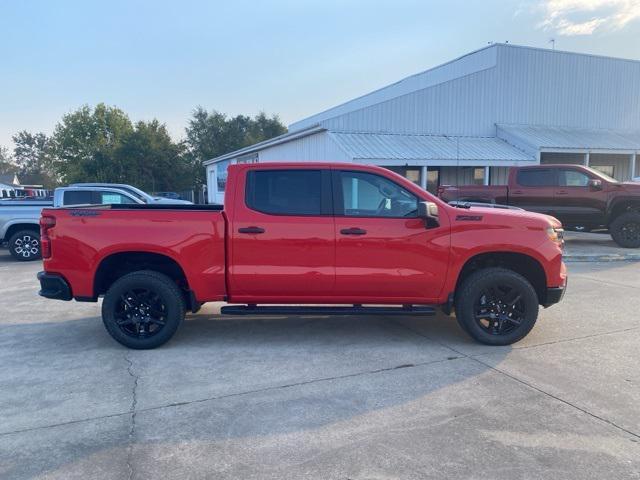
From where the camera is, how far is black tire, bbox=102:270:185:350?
4973mm

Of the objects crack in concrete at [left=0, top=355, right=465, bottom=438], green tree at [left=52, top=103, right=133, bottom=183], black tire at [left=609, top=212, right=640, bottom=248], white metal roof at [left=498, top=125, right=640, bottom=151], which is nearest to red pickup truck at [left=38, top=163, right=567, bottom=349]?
crack in concrete at [left=0, top=355, right=465, bottom=438]

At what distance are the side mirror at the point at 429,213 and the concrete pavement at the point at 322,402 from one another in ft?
4.46

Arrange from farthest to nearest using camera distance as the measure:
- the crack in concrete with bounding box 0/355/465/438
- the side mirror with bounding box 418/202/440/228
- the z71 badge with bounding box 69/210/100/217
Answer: the z71 badge with bounding box 69/210/100/217, the side mirror with bounding box 418/202/440/228, the crack in concrete with bounding box 0/355/465/438

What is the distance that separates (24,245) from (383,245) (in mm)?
10256

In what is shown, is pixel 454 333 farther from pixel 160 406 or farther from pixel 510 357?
pixel 160 406

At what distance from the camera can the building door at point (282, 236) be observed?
16.2ft

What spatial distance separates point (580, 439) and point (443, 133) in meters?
18.6

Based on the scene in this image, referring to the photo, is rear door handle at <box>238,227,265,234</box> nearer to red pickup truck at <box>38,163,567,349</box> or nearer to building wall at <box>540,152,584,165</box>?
red pickup truck at <box>38,163,567,349</box>

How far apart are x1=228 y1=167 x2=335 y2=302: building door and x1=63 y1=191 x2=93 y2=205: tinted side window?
363 inches

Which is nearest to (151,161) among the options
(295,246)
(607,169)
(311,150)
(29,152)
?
(311,150)

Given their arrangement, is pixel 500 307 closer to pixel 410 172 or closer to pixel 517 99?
pixel 410 172

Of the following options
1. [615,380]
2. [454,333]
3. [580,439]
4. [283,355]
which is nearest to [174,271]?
→ [283,355]

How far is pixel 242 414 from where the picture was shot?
364 centimetres

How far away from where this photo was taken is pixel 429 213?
15.7 feet
